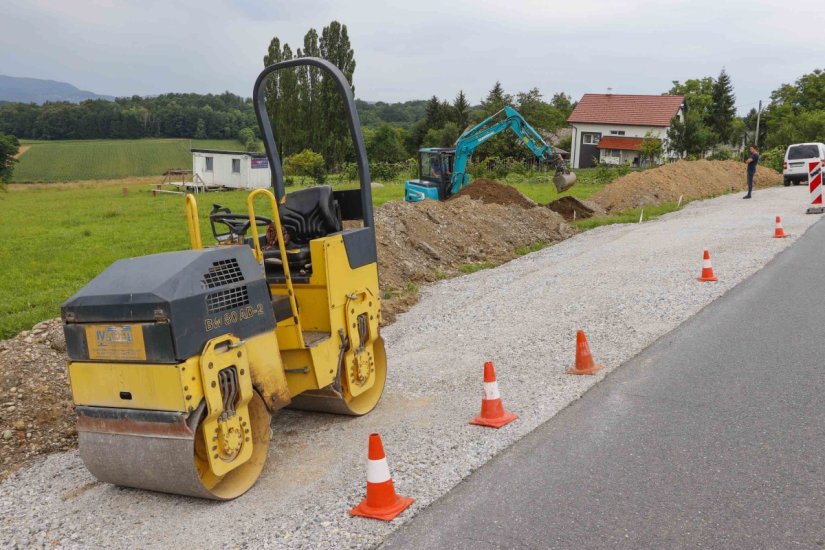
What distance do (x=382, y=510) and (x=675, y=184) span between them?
Answer: 27380 mm

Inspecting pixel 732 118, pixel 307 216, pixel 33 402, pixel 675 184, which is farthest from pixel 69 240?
pixel 732 118

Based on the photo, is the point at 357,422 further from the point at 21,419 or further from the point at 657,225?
the point at 657,225

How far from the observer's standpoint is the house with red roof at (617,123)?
62.8 metres

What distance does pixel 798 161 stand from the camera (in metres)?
30.0

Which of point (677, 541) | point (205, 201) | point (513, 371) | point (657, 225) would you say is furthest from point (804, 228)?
point (205, 201)

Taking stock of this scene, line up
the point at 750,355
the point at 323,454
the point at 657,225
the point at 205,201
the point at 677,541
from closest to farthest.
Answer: the point at 677,541 → the point at 323,454 → the point at 750,355 → the point at 657,225 → the point at 205,201

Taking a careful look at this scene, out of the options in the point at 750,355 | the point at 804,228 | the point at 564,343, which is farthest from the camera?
the point at 804,228

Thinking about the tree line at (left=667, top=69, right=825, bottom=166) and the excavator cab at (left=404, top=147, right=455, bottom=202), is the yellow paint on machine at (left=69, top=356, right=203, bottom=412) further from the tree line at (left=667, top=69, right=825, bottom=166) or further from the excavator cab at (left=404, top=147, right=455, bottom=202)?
the tree line at (left=667, top=69, right=825, bottom=166)

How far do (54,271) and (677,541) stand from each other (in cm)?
1421

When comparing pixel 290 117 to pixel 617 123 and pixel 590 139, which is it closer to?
pixel 590 139

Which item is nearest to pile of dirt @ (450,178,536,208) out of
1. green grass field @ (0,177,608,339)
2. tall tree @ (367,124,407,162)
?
green grass field @ (0,177,608,339)

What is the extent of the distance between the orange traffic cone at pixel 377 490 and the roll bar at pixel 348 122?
2.33 meters

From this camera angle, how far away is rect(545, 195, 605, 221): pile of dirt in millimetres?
23328

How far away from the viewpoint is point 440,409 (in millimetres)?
6230
